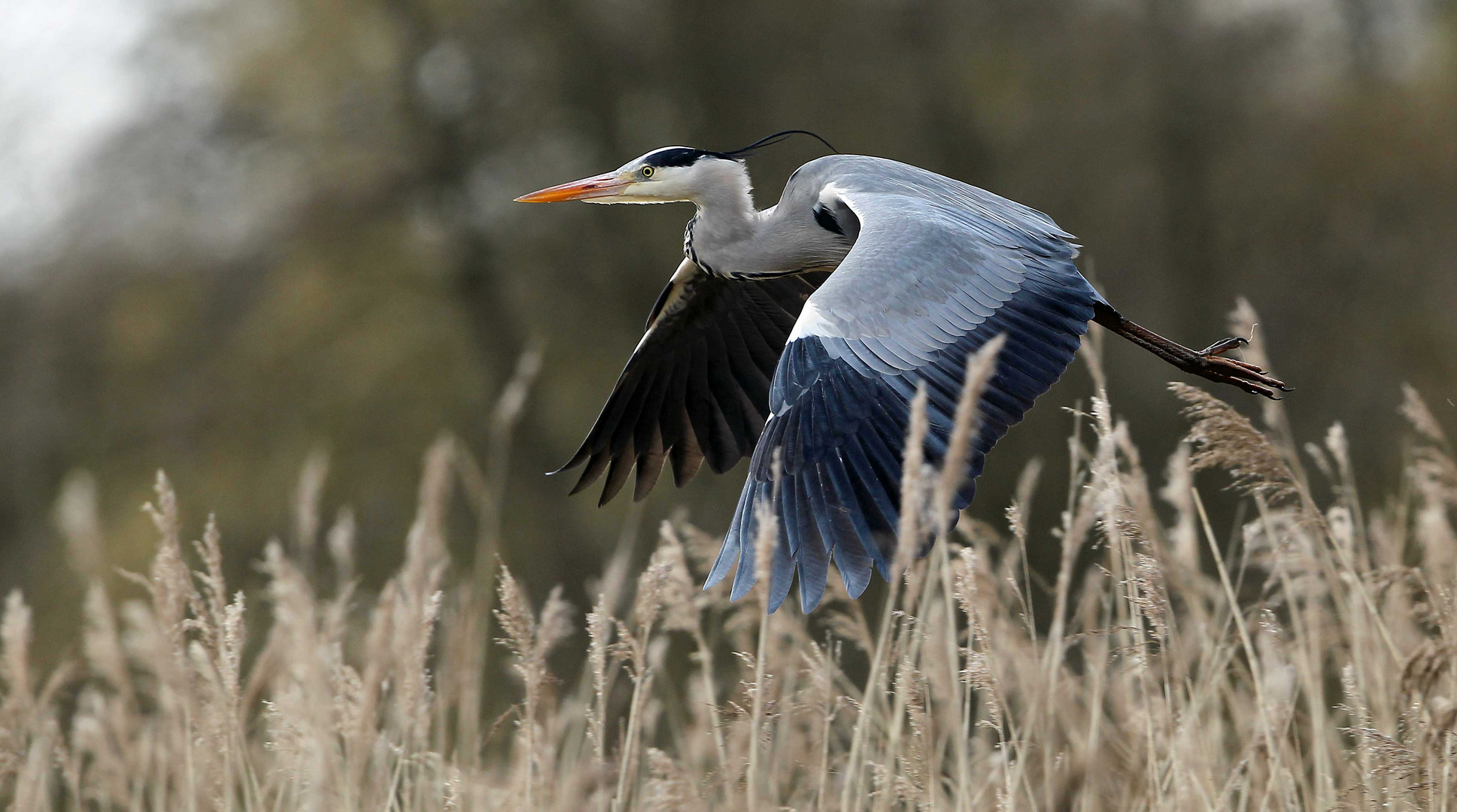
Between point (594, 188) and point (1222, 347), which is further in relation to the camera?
point (594, 188)

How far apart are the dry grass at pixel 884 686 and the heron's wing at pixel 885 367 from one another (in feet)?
0.46

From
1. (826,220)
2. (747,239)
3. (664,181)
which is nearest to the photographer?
(826,220)

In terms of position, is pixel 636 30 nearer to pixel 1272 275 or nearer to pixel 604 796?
pixel 1272 275

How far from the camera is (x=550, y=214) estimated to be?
33.5ft

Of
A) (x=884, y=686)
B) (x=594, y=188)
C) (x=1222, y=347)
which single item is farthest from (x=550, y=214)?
(x=884, y=686)

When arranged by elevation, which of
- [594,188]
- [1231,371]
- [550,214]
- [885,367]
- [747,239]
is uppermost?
[550,214]

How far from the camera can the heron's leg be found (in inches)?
130

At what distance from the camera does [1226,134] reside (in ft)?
29.5

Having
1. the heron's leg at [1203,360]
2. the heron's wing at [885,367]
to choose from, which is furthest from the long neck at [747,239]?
the heron's leg at [1203,360]

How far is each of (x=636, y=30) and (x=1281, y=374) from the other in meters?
4.79

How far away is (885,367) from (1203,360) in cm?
102

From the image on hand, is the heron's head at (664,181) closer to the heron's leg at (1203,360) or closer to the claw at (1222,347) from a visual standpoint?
the heron's leg at (1203,360)

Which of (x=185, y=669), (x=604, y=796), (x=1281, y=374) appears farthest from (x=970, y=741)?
(x=1281, y=374)

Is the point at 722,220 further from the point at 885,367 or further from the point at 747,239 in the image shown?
the point at 885,367
